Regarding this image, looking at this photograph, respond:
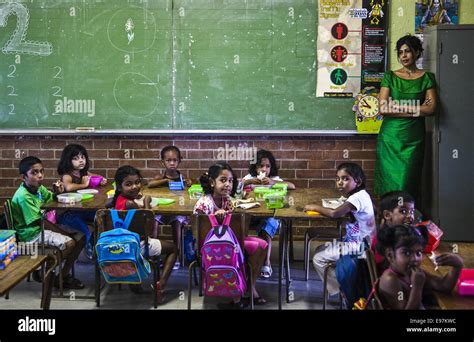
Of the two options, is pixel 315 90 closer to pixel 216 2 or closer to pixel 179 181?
pixel 216 2

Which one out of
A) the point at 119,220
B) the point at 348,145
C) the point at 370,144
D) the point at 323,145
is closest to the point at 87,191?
the point at 119,220

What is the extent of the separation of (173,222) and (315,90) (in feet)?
6.15

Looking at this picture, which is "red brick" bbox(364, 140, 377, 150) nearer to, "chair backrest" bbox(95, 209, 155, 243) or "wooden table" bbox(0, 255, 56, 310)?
"chair backrest" bbox(95, 209, 155, 243)

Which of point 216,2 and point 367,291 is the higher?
point 216,2

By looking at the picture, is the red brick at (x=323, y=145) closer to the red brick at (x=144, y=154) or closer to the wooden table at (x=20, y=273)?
the red brick at (x=144, y=154)

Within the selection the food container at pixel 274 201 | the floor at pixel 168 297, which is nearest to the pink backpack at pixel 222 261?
the floor at pixel 168 297

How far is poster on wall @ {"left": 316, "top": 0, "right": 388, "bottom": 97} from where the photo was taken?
645 centimetres

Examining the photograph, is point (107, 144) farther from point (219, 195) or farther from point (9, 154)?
point (219, 195)

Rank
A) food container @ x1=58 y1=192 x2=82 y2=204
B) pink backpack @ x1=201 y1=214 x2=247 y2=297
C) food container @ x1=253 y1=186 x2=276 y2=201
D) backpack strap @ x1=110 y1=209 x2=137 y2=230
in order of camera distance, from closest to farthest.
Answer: pink backpack @ x1=201 y1=214 x2=247 y2=297 < backpack strap @ x1=110 y1=209 x2=137 y2=230 < food container @ x1=58 y1=192 x2=82 y2=204 < food container @ x1=253 y1=186 x2=276 y2=201

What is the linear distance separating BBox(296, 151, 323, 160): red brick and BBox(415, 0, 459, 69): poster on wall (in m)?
Result: 1.38

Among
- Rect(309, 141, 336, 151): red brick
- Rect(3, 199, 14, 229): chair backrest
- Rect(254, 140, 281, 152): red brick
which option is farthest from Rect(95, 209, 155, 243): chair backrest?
Rect(309, 141, 336, 151): red brick

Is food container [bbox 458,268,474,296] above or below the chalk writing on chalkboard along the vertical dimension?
below

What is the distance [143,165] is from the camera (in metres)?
6.70
